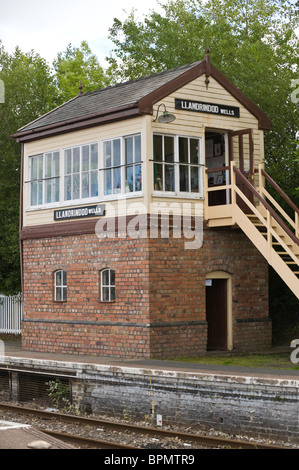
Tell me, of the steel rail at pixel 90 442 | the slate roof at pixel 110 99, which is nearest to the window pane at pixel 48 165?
the slate roof at pixel 110 99

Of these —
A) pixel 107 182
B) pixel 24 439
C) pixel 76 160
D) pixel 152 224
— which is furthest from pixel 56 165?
pixel 24 439

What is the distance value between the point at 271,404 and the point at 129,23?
1126 inches

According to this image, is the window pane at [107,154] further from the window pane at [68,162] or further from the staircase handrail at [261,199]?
the staircase handrail at [261,199]

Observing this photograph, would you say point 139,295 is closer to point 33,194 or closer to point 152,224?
point 152,224

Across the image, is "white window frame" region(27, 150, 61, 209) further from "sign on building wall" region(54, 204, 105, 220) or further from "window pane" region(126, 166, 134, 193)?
"window pane" region(126, 166, 134, 193)

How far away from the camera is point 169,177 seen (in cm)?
1752

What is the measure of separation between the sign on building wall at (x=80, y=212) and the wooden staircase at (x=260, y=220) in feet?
8.62

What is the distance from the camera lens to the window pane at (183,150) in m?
17.7

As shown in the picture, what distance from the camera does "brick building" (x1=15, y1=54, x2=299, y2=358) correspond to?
1705 cm

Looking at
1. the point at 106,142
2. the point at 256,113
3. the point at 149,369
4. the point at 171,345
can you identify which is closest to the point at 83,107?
the point at 106,142

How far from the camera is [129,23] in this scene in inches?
1443

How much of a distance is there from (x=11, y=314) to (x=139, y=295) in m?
10.9

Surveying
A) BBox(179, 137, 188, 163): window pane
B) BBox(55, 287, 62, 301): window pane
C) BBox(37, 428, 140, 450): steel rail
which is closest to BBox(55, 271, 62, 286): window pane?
BBox(55, 287, 62, 301): window pane

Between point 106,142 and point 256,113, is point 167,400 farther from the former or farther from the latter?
point 256,113
